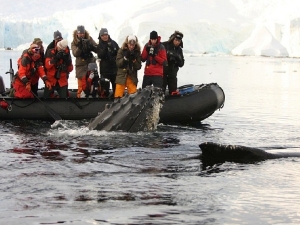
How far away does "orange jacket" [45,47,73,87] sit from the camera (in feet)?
40.6

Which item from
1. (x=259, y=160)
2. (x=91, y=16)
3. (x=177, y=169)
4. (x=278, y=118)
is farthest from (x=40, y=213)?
(x=91, y=16)

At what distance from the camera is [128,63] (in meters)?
12.4

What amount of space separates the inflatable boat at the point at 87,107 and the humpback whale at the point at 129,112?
2282 mm

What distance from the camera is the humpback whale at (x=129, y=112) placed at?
32.3 ft

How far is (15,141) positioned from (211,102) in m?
4.30

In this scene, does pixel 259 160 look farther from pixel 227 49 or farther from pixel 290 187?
pixel 227 49

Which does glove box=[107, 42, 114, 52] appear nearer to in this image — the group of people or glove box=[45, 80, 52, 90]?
the group of people

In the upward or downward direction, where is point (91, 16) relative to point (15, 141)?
upward

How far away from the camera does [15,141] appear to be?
33.7 feet

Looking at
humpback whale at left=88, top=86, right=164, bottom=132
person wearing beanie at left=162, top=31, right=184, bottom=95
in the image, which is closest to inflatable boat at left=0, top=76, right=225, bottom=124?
person wearing beanie at left=162, top=31, right=184, bottom=95

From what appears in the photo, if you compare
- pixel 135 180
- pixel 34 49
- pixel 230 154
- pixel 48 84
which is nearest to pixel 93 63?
pixel 48 84

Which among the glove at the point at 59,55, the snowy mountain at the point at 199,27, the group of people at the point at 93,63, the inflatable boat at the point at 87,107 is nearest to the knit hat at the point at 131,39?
the group of people at the point at 93,63

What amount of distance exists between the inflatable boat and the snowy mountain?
71.9 metres

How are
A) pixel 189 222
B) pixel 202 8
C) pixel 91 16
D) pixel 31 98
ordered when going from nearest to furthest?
pixel 189 222 < pixel 31 98 < pixel 91 16 < pixel 202 8
